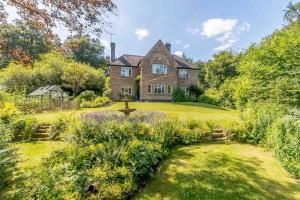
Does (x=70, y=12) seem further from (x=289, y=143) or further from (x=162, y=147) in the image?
(x=289, y=143)

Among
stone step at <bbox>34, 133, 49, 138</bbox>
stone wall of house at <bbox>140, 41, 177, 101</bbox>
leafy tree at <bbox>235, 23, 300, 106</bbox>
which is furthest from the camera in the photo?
stone wall of house at <bbox>140, 41, 177, 101</bbox>

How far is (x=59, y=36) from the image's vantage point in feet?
24.4

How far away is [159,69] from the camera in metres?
31.2

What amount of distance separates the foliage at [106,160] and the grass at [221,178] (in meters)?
0.53

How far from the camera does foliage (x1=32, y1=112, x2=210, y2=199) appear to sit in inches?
205

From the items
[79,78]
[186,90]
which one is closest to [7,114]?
[79,78]

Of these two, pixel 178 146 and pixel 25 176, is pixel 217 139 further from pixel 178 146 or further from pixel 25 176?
pixel 25 176

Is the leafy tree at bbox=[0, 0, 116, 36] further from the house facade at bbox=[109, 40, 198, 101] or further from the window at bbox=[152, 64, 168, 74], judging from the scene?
the window at bbox=[152, 64, 168, 74]

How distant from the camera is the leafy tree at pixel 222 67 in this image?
3747 centimetres

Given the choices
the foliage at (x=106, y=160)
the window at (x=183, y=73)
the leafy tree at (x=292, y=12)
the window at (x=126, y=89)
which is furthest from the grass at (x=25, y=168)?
the leafy tree at (x=292, y=12)

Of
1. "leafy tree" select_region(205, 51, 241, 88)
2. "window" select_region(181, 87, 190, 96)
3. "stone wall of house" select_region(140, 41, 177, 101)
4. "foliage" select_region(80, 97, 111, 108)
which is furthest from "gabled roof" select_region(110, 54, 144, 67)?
"leafy tree" select_region(205, 51, 241, 88)

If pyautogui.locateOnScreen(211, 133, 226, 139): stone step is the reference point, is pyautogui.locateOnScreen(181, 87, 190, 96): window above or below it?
above

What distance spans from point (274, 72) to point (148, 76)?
71.9 ft

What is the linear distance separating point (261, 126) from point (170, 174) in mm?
5346
